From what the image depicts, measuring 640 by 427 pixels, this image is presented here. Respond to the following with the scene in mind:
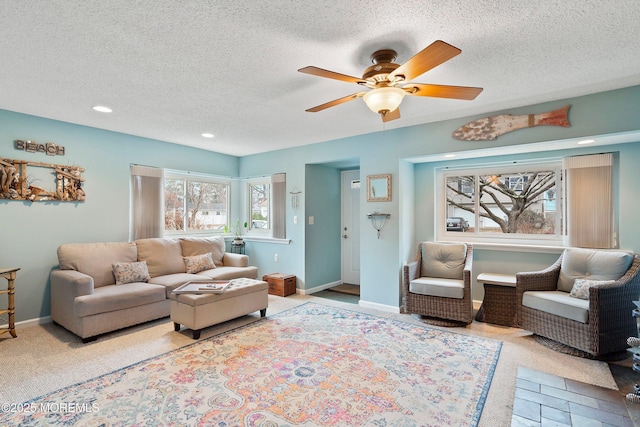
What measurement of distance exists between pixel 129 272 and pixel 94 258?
1.41 feet

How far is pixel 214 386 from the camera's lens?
234cm

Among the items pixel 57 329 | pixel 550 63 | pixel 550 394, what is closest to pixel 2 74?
pixel 57 329

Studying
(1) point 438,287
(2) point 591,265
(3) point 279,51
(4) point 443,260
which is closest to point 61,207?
(3) point 279,51

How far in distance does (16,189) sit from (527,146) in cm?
566

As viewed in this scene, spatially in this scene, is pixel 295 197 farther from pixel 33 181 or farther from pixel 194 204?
pixel 33 181

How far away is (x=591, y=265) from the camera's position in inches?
125

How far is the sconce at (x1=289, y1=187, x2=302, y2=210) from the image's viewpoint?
529cm

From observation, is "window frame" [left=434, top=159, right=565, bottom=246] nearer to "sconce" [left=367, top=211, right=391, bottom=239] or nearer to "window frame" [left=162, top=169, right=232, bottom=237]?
"sconce" [left=367, top=211, right=391, bottom=239]

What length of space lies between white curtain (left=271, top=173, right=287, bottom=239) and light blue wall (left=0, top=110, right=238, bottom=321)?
6.05ft

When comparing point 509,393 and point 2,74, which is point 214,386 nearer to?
point 509,393

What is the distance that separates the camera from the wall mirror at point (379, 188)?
14.0 ft

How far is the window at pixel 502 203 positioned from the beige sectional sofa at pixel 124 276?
312cm

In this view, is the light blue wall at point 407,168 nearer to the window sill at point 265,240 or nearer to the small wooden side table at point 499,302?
the window sill at point 265,240

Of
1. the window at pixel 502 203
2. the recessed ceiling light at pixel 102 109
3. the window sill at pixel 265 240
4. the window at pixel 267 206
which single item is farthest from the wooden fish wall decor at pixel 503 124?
the recessed ceiling light at pixel 102 109
